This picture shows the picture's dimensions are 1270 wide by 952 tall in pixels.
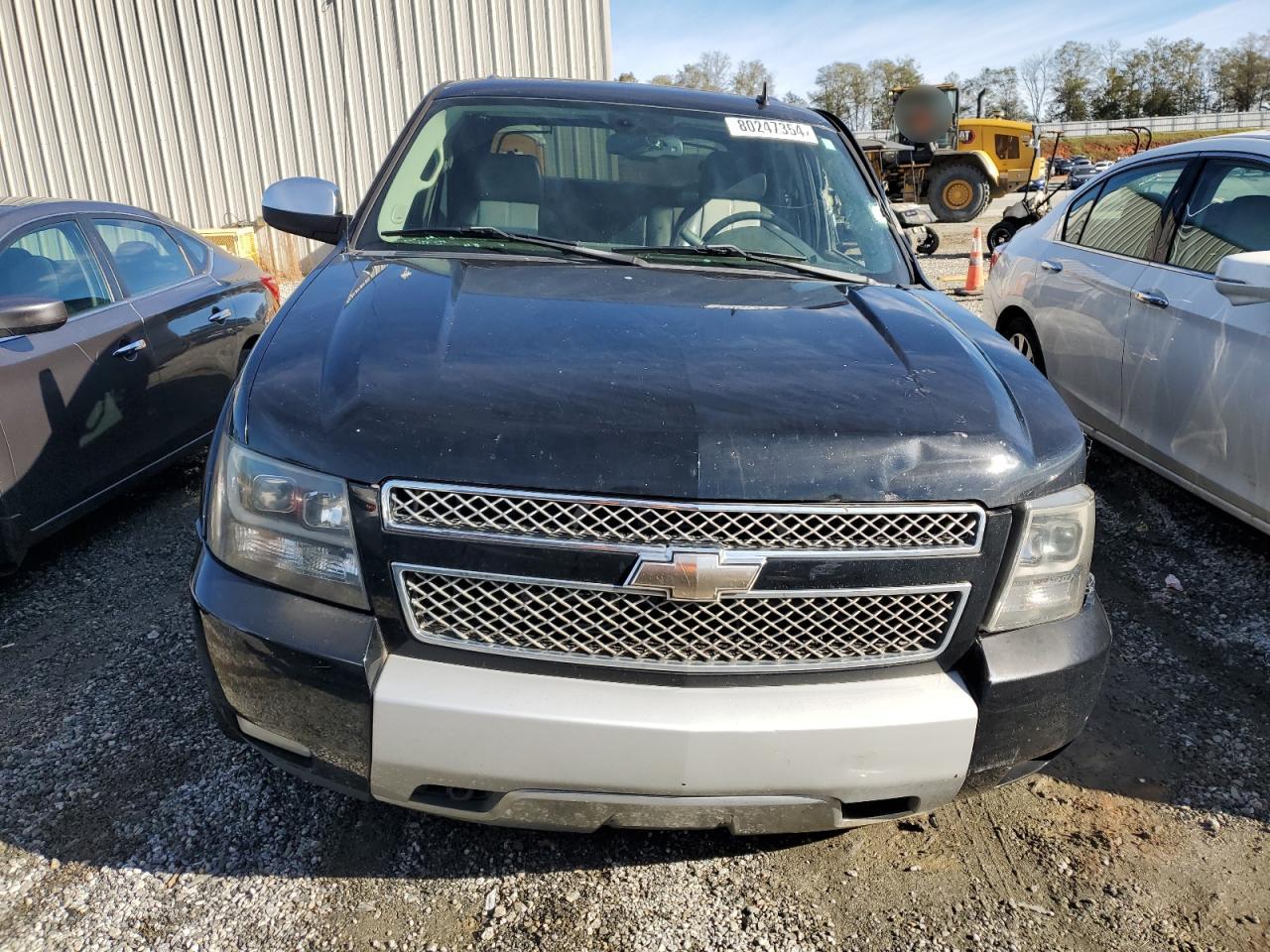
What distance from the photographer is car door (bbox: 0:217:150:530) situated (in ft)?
11.4

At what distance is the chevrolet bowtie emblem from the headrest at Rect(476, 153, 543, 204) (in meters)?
1.68

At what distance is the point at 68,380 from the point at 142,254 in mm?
1135

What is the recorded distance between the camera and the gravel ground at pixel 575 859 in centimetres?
206

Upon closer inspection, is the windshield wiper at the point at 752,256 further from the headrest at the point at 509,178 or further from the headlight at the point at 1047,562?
the headlight at the point at 1047,562

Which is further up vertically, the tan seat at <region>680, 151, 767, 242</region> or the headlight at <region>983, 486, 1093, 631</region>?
the tan seat at <region>680, 151, 767, 242</region>

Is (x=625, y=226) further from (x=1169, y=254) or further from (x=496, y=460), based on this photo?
(x=1169, y=254)

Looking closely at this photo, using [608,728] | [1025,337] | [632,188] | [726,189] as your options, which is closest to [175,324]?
[632,188]

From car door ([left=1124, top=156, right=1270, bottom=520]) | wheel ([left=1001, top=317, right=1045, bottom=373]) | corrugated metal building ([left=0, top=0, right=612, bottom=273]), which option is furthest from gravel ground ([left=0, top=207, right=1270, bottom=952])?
corrugated metal building ([left=0, top=0, right=612, bottom=273])

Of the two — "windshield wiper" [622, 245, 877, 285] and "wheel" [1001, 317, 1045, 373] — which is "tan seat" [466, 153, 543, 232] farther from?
"wheel" [1001, 317, 1045, 373]

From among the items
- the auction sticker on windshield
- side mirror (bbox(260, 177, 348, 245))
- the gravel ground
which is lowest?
the gravel ground

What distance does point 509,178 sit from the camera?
3080mm

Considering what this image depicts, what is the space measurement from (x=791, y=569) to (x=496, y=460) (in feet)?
1.95

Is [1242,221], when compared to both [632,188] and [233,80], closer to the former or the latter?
[632,188]

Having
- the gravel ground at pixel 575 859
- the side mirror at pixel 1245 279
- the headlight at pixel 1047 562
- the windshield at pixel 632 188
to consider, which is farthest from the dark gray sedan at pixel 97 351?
the side mirror at pixel 1245 279
